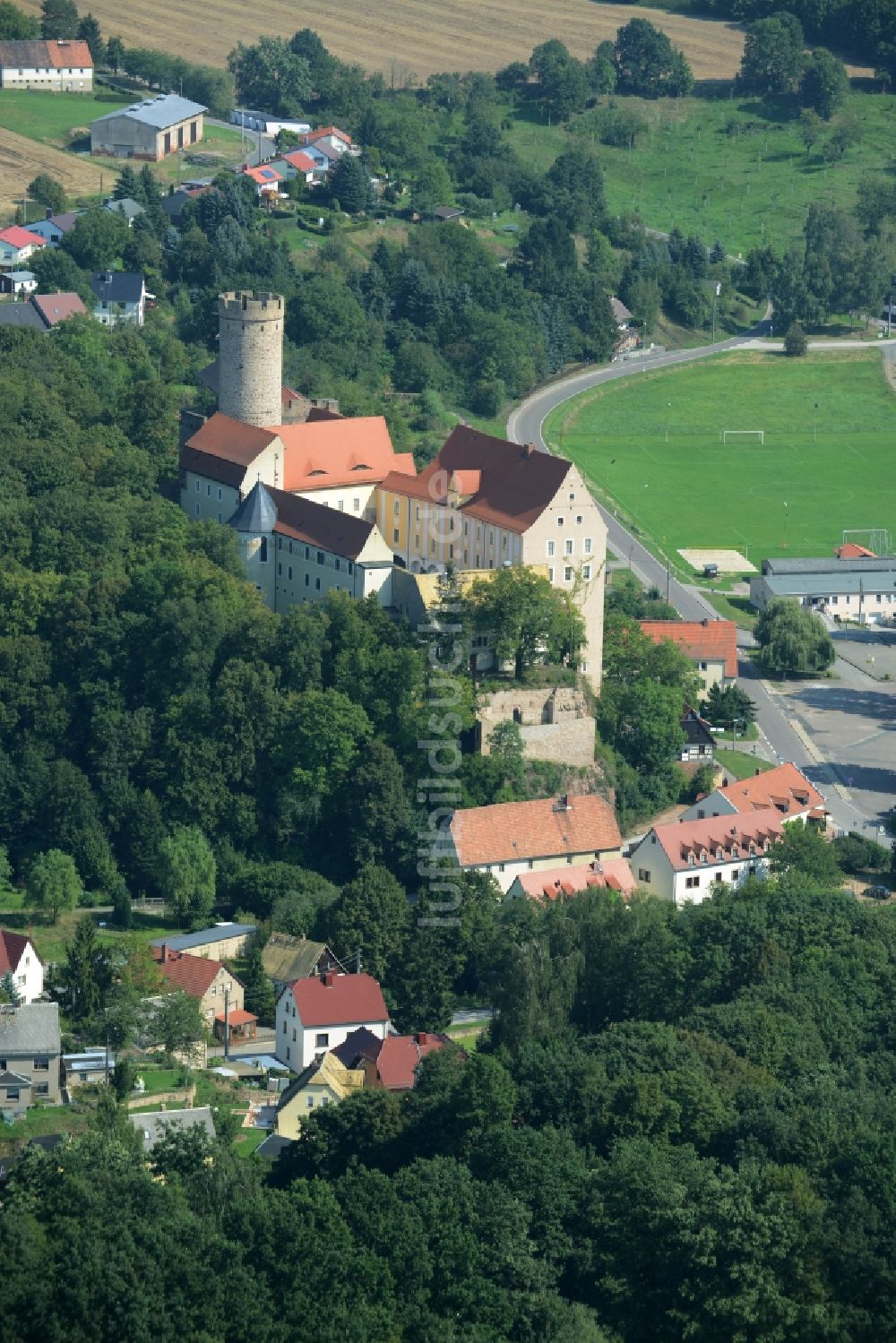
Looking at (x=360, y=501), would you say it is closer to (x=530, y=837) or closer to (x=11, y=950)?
(x=530, y=837)

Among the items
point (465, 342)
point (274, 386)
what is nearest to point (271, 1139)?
point (274, 386)

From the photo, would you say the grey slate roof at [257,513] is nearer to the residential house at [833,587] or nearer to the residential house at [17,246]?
the residential house at [833,587]

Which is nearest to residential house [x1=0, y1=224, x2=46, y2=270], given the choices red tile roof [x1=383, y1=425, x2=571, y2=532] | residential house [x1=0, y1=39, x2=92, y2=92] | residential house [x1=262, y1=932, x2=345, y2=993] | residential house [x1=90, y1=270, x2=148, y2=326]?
residential house [x1=90, y1=270, x2=148, y2=326]

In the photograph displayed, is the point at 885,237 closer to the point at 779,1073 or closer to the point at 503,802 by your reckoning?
the point at 503,802

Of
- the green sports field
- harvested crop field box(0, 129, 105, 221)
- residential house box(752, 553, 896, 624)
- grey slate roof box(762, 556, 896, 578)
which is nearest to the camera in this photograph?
residential house box(752, 553, 896, 624)

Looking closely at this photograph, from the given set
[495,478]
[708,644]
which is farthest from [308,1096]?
[708,644]

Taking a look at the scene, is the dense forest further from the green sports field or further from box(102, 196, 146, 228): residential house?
box(102, 196, 146, 228): residential house
